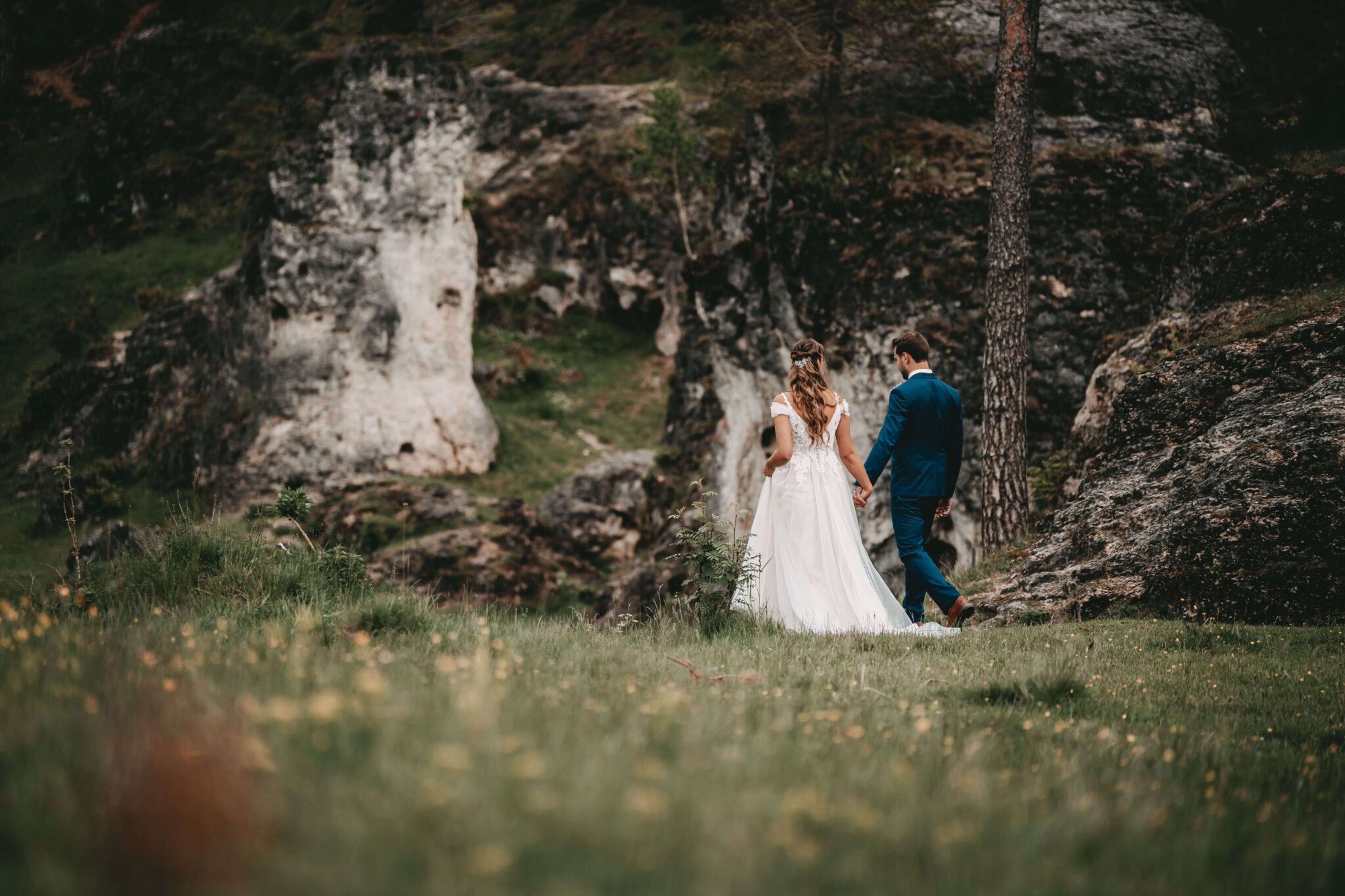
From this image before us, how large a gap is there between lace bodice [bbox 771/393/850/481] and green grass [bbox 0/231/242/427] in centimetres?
3210

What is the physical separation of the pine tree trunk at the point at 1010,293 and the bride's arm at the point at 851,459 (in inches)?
147

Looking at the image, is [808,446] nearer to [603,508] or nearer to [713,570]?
[713,570]

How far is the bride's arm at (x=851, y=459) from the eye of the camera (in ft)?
25.1

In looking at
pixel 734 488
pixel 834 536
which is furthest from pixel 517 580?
pixel 834 536

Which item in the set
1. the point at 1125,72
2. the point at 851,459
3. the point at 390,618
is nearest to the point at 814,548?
the point at 851,459

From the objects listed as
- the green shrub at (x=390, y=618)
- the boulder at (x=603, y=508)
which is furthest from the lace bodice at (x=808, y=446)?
the boulder at (x=603, y=508)

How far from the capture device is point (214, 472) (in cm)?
2281

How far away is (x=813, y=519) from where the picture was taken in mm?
7672

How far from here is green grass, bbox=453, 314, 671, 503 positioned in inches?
1014

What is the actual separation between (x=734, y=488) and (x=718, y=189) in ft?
27.5

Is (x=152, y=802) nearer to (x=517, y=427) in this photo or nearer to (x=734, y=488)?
(x=734, y=488)

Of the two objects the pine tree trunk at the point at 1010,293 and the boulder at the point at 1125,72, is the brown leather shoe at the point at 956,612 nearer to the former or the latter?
the pine tree trunk at the point at 1010,293

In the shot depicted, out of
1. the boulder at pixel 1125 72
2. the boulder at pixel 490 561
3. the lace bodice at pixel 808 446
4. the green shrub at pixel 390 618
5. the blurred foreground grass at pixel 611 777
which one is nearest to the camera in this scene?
the blurred foreground grass at pixel 611 777

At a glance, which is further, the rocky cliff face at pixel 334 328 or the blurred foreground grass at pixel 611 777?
the rocky cliff face at pixel 334 328
